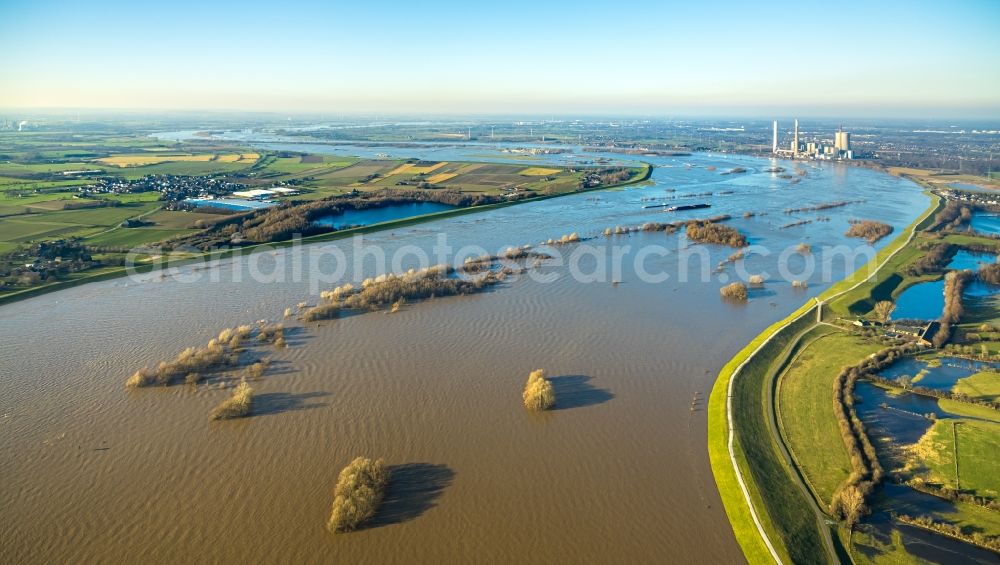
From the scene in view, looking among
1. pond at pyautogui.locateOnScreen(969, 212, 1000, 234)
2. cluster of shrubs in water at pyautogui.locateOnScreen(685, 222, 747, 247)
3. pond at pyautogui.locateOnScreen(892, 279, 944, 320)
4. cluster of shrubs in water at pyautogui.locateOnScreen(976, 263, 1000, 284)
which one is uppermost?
pond at pyautogui.locateOnScreen(969, 212, 1000, 234)

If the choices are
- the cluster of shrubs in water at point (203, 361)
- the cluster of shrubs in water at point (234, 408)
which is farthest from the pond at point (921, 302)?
the cluster of shrubs in water at point (203, 361)

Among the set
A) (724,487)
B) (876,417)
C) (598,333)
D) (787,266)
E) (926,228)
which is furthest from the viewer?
(926,228)

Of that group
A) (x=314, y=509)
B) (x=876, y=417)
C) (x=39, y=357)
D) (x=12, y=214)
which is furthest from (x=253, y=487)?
(x=12, y=214)

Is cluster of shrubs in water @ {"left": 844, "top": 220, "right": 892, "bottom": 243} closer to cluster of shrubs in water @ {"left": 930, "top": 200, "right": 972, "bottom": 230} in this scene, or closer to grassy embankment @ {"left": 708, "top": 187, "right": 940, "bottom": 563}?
cluster of shrubs in water @ {"left": 930, "top": 200, "right": 972, "bottom": 230}

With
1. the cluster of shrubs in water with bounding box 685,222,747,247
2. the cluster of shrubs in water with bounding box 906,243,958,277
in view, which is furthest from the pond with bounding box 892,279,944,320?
the cluster of shrubs in water with bounding box 685,222,747,247

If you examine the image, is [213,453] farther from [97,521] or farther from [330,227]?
[330,227]

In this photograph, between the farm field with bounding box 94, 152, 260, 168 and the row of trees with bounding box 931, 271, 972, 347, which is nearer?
the row of trees with bounding box 931, 271, 972, 347

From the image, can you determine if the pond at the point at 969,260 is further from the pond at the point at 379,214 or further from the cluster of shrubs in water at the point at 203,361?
the pond at the point at 379,214
